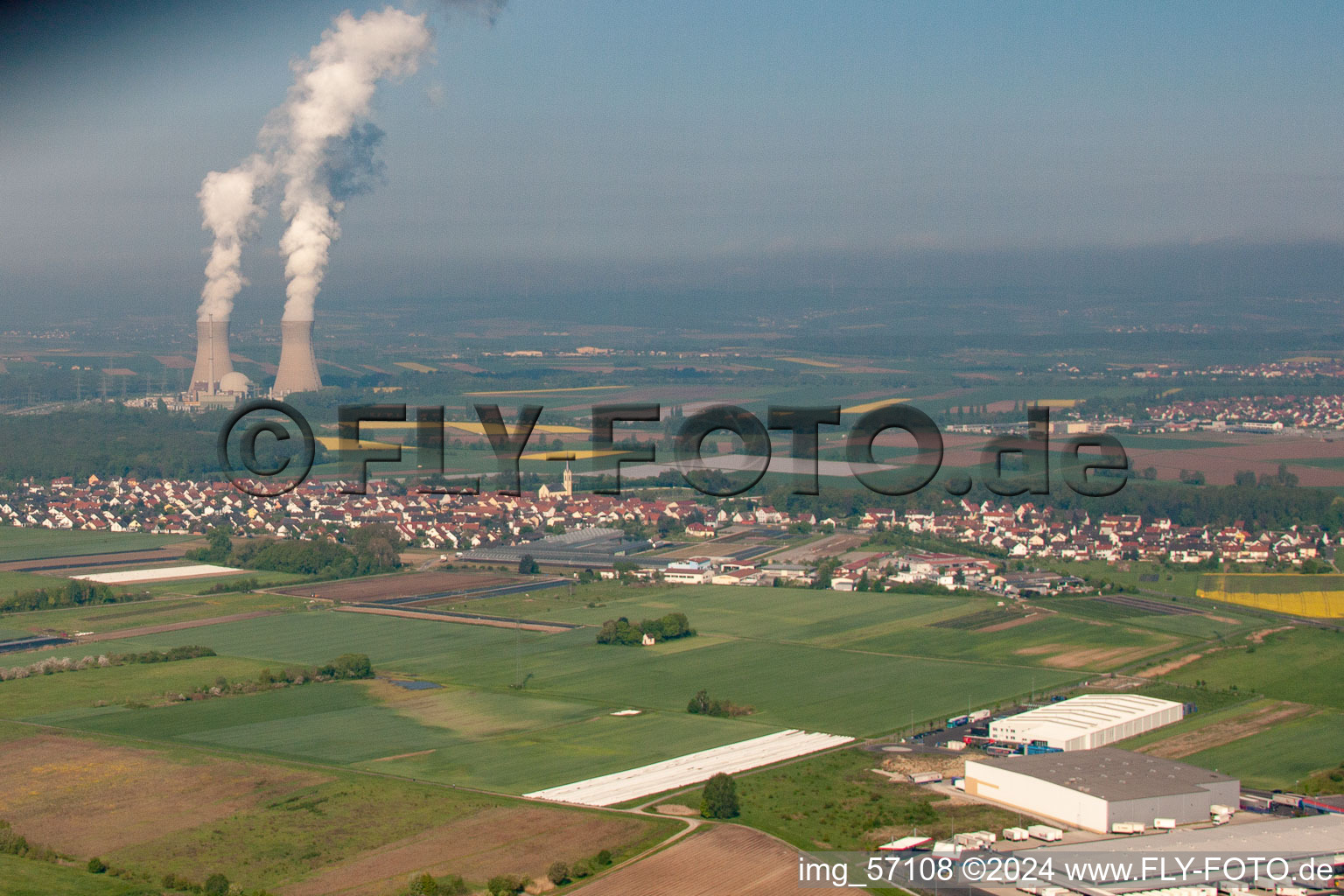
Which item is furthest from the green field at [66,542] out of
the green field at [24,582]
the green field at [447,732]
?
the green field at [447,732]

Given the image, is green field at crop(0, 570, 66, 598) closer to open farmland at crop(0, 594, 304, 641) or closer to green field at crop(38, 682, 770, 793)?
A: open farmland at crop(0, 594, 304, 641)

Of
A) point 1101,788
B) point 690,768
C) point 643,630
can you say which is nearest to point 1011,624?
point 643,630

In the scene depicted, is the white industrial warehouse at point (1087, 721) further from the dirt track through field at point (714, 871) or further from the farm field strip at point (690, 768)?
the dirt track through field at point (714, 871)

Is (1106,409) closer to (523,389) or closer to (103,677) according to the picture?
(523,389)

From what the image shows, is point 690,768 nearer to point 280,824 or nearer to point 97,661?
point 280,824

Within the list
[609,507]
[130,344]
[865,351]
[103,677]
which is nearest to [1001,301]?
[865,351]
